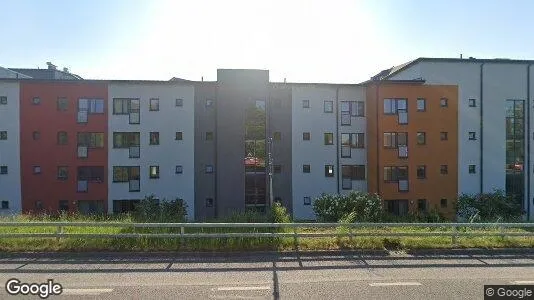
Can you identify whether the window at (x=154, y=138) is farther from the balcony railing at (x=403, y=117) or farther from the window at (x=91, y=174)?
the balcony railing at (x=403, y=117)

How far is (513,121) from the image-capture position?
93.9 ft

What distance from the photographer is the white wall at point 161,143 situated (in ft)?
85.2

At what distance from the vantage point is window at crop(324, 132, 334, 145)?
89.5 ft

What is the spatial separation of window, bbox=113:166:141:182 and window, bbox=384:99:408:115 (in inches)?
675

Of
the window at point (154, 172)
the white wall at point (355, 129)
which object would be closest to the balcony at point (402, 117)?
the white wall at point (355, 129)

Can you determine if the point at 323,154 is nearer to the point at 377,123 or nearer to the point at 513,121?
the point at 377,123

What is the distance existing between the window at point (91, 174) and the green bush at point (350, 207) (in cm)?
1440

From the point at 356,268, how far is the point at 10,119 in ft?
82.4

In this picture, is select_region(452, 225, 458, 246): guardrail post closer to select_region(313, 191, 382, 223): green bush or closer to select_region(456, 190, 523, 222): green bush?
select_region(313, 191, 382, 223): green bush

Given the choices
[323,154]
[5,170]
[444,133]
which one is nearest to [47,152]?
[5,170]

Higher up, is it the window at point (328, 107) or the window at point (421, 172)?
the window at point (328, 107)

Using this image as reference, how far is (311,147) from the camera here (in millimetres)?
27141

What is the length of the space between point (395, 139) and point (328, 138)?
4.50 metres

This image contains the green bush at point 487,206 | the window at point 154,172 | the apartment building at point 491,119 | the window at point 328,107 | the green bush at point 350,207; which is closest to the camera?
the green bush at point 350,207
